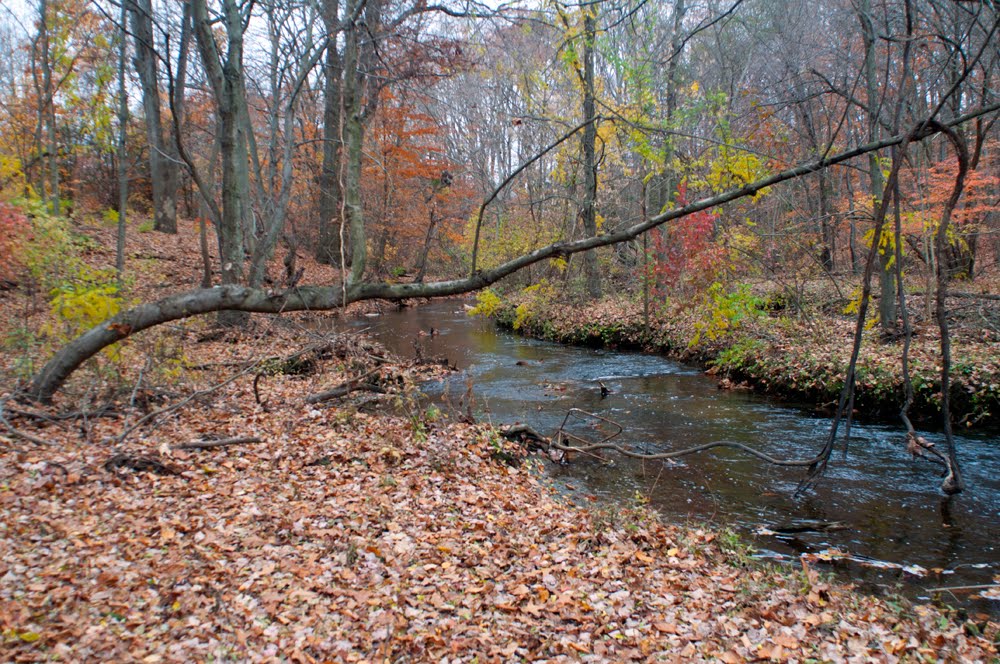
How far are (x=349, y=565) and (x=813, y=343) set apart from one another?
10.3 m

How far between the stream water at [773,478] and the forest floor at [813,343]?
59cm

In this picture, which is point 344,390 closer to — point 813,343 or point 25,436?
point 25,436

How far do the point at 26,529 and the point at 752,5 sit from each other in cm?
2378

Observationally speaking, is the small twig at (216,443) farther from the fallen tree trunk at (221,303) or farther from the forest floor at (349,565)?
the fallen tree trunk at (221,303)

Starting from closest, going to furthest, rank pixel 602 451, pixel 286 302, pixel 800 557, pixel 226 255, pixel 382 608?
pixel 382 608, pixel 800 557, pixel 286 302, pixel 602 451, pixel 226 255

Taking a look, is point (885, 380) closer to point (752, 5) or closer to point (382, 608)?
point (382, 608)

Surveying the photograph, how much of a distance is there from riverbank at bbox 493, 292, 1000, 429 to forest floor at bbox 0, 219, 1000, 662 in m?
5.39

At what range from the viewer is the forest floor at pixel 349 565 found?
3514mm

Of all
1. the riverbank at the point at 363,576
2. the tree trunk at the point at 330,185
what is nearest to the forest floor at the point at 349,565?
the riverbank at the point at 363,576

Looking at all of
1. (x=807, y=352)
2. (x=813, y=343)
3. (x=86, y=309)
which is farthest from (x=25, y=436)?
(x=813, y=343)

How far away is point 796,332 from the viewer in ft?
41.4

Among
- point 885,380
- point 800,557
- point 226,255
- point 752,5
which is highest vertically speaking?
point 752,5

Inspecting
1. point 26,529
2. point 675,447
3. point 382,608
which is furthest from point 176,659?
point 675,447

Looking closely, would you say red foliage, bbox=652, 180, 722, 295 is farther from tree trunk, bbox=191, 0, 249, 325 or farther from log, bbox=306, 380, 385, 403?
tree trunk, bbox=191, 0, 249, 325
